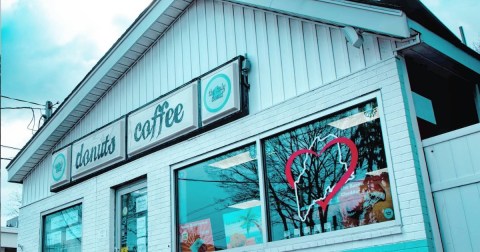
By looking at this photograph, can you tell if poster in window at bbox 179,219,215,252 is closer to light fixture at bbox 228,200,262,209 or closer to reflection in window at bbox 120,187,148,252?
light fixture at bbox 228,200,262,209

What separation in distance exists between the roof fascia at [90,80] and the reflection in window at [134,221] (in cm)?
220

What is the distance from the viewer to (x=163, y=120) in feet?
27.3

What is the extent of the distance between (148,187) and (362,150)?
151 inches

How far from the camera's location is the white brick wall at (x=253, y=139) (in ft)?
17.5

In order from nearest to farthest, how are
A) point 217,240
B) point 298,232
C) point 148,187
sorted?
point 298,232, point 217,240, point 148,187

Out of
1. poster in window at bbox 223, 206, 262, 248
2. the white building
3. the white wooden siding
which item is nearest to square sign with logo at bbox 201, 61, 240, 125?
the white building

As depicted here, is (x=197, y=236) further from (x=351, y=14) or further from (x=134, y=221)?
(x=351, y=14)

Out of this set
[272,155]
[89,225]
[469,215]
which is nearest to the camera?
[469,215]

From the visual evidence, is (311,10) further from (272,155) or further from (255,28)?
(272,155)

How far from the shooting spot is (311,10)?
627cm

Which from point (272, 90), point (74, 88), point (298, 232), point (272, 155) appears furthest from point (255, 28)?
point (74, 88)

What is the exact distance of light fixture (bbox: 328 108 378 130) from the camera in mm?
5820

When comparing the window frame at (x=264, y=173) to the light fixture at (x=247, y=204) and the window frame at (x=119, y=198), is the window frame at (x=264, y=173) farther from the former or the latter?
the window frame at (x=119, y=198)

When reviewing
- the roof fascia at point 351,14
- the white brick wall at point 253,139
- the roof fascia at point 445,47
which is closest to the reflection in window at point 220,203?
the white brick wall at point 253,139
